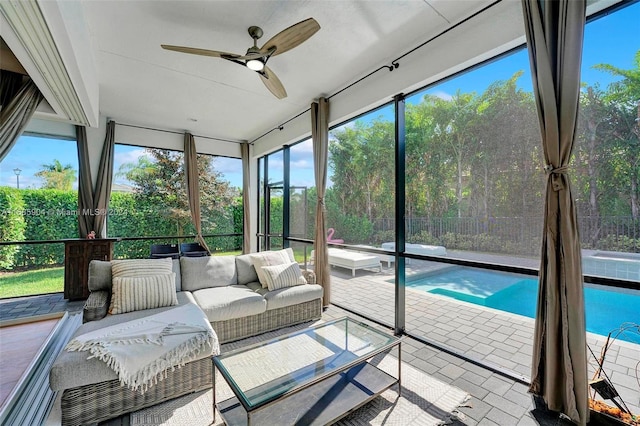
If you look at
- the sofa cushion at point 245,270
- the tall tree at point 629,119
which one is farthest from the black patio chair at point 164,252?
the tall tree at point 629,119

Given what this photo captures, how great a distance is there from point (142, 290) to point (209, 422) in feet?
4.60

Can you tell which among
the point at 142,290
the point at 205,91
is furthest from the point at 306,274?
the point at 205,91

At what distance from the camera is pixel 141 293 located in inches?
104

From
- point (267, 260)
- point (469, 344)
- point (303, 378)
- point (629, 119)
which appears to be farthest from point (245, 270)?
point (629, 119)

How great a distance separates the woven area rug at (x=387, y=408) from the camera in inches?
72.6

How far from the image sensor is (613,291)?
1.89m

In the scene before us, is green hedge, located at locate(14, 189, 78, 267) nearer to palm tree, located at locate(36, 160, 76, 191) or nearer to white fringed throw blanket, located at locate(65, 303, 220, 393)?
palm tree, located at locate(36, 160, 76, 191)

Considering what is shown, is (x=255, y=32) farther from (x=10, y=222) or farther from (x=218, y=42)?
(x=10, y=222)

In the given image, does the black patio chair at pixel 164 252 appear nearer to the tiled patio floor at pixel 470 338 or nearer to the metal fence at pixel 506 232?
the tiled patio floor at pixel 470 338

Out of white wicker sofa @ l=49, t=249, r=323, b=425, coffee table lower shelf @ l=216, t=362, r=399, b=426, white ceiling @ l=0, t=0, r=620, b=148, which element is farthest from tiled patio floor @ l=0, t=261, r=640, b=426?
white ceiling @ l=0, t=0, r=620, b=148

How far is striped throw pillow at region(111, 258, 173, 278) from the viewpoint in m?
2.76

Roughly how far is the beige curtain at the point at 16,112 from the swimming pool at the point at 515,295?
4282 millimetres

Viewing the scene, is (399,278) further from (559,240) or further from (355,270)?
(559,240)

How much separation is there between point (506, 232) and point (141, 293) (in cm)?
338
